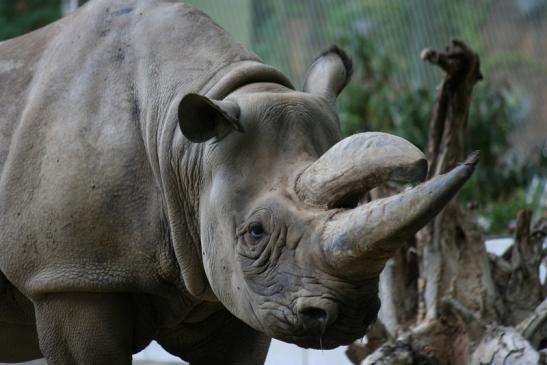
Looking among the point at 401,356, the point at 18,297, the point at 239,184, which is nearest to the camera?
the point at 239,184

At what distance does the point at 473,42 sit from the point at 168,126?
275 inches

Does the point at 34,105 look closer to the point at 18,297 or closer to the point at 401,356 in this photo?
the point at 18,297

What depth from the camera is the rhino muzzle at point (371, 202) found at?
3.77m

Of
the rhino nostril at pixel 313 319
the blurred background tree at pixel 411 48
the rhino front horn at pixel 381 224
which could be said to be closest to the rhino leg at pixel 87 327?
the rhino nostril at pixel 313 319

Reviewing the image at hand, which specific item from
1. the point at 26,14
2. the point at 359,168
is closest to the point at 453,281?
the point at 359,168

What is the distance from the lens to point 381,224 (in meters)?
3.87

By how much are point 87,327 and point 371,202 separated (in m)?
1.49

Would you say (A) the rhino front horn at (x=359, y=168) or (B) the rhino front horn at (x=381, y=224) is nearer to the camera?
(B) the rhino front horn at (x=381, y=224)

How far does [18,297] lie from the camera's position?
17.5ft

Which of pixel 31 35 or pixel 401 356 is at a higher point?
pixel 31 35

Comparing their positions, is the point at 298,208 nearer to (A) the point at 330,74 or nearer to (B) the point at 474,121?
(A) the point at 330,74

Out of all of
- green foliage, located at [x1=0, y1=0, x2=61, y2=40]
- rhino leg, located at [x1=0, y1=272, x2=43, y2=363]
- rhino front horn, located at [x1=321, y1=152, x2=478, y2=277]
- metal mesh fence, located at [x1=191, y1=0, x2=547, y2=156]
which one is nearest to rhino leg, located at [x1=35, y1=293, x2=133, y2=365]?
rhino leg, located at [x1=0, y1=272, x2=43, y2=363]

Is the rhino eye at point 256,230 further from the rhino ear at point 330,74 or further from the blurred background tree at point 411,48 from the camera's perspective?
the blurred background tree at point 411,48

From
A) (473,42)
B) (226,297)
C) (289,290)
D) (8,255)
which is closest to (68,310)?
(8,255)
